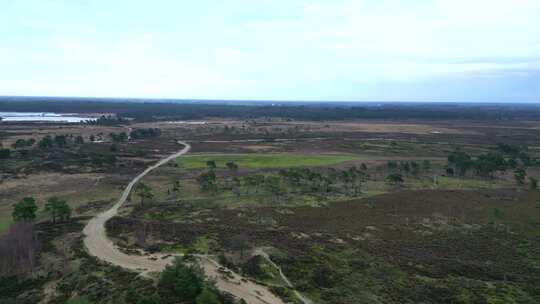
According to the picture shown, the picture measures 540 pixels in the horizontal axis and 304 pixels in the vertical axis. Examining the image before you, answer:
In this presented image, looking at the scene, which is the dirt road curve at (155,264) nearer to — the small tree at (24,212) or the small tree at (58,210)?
the small tree at (58,210)

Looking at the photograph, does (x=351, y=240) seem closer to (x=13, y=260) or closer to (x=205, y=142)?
(x=13, y=260)

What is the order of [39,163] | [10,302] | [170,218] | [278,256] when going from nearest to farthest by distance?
[10,302] → [278,256] → [170,218] → [39,163]

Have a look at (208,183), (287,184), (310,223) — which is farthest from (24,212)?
(287,184)

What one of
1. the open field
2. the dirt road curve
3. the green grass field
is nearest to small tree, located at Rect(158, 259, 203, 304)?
the open field

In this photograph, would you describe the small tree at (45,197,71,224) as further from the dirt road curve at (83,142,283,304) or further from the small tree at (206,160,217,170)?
the small tree at (206,160,217,170)

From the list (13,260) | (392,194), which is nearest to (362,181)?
(392,194)

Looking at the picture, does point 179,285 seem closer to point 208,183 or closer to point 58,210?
point 58,210

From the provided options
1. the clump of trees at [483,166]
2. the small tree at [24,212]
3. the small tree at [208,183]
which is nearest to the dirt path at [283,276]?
the small tree at [24,212]
